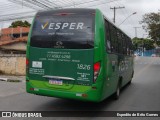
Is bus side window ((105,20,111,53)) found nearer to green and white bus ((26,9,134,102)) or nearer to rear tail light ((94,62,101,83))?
green and white bus ((26,9,134,102))

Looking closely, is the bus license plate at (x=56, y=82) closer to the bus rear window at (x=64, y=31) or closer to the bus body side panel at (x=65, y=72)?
the bus body side panel at (x=65, y=72)

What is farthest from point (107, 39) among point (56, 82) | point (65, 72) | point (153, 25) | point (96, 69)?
point (153, 25)

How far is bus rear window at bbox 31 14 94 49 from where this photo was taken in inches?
294

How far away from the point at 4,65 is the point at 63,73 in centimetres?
1323

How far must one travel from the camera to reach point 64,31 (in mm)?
7672

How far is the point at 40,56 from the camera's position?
780 centimetres

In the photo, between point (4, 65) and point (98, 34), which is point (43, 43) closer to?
point (98, 34)

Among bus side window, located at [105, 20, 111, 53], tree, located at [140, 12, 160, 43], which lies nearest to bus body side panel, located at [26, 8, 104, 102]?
bus side window, located at [105, 20, 111, 53]

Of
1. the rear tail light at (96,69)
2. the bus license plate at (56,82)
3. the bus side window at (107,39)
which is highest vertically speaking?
the bus side window at (107,39)

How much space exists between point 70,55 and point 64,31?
710 mm

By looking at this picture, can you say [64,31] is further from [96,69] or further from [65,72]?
[96,69]

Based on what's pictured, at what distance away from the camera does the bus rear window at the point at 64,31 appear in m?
7.46

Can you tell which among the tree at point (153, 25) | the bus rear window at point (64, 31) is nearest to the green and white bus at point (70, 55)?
the bus rear window at point (64, 31)

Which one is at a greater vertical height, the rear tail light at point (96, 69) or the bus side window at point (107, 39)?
the bus side window at point (107, 39)
